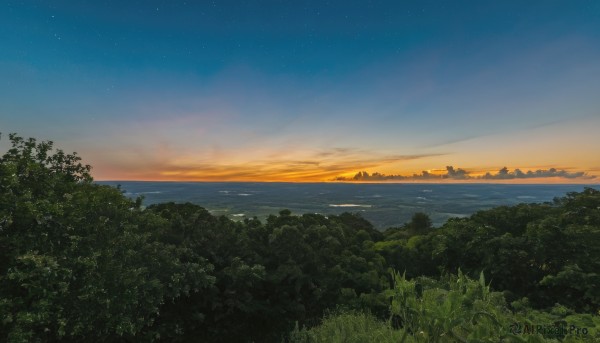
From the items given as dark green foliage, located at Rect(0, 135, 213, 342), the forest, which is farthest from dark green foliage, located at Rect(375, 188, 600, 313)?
dark green foliage, located at Rect(0, 135, 213, 342)

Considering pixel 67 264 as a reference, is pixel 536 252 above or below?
below

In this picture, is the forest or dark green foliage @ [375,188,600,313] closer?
the forest

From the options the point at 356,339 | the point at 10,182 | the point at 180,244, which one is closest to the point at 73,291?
the point at 10,182

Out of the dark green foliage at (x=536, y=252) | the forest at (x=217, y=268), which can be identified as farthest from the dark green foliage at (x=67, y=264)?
the dark green foliage at (x=536, y=252)

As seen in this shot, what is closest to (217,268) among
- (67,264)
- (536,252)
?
(67,264)

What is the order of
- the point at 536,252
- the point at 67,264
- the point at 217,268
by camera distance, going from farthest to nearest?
1. the point at 536,252
2. the point at 217,268
3. the point at 67,264

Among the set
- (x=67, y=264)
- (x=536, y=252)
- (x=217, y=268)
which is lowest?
(x=217, y=268)

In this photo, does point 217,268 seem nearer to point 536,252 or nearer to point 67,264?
point 67,264

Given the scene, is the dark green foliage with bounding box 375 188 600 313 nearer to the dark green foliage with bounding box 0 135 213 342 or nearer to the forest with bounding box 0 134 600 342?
the forest with bounding box 0 134 600 342

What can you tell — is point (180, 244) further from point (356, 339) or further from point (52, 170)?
point (356, 339)
